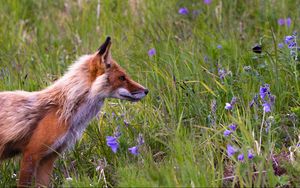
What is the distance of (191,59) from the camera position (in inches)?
306

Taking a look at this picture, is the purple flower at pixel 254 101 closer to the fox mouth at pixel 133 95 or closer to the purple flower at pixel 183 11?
the fox mouth at pixel 133 95

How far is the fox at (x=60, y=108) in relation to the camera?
6.16 m

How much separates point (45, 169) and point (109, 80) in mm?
995

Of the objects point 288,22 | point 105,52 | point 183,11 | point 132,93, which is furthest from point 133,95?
point 183,11

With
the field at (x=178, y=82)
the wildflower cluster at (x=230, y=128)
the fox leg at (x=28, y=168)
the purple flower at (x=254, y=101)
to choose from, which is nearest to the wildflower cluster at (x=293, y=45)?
the field at (x=178, y=82)

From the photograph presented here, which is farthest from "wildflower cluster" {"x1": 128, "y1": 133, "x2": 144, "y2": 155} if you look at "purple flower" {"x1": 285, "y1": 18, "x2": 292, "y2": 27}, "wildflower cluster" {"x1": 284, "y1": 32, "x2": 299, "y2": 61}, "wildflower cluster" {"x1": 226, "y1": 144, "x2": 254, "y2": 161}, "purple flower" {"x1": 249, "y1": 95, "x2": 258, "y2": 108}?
"purple flower" {"x1": 285, "y1": 18, "x2": 292, "y2": 27}

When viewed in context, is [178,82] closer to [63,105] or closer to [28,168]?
[63,105]

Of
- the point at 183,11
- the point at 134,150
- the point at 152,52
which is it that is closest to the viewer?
the point at 134,150

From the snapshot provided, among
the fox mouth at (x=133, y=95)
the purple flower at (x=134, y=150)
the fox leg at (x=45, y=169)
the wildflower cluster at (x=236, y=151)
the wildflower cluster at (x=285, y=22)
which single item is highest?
the wildflower cluster at (x=285, y=22)

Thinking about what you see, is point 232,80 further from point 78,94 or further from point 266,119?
point 78,94

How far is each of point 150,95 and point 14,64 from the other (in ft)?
7.30

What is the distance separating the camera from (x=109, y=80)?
20.8 ft

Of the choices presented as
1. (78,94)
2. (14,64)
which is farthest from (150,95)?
(14,64)

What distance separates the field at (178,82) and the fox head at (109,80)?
42 cm
